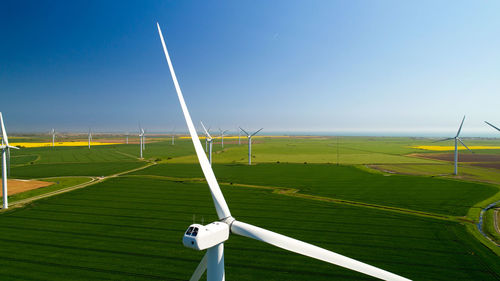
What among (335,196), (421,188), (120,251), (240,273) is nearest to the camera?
(240,273)

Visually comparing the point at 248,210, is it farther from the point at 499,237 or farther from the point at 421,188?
the point at 421,188

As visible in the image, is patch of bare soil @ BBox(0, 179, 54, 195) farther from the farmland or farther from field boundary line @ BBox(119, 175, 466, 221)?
field boundary line @ BBox(119, 175, 466, 221)

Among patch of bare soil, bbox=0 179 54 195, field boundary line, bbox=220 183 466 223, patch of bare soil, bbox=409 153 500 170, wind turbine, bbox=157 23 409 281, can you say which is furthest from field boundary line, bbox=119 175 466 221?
patch of bare soil, bbox=409 153 500 170

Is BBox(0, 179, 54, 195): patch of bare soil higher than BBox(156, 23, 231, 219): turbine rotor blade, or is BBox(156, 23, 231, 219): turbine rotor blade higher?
BBox(156, 23, 231, 219): turbine rotor blade

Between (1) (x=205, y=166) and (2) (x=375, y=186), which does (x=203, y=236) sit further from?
(2) (x=375, y=186)

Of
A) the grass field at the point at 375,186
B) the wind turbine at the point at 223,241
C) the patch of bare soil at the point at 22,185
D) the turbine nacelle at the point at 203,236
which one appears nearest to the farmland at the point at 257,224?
the grass field at the point at 375,186

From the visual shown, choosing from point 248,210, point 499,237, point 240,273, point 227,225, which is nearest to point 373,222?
point 499,237

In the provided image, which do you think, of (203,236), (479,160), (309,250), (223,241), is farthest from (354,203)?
(479,160)
